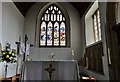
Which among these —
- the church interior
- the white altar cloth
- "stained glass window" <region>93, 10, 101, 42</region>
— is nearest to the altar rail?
the church interior

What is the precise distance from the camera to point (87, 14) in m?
7.27

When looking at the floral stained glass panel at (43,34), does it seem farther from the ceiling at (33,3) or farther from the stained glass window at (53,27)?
the ceiling at (33,3)

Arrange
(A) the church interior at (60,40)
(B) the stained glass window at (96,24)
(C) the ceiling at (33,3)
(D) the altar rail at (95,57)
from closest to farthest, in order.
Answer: (A) the church interior at (60,40), (D) the altar rail at (95,57), (B) the stained glass window at (96,24), (C) the ceiling at (33,3)

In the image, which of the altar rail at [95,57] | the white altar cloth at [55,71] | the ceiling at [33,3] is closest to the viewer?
the white altar cloth at [55,71]

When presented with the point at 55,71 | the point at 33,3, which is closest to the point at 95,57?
the point at 55,71

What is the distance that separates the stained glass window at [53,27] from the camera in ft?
27.0

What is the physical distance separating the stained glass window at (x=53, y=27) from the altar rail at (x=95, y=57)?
188 centimetres

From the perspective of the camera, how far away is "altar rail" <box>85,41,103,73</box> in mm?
5477

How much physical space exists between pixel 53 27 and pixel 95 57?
3.34m

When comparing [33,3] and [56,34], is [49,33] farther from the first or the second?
[33,3]

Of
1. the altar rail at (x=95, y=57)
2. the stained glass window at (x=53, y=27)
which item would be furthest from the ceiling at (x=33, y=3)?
the altar rail at (x=95, y=57)

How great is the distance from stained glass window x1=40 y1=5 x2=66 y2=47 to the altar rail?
74.0 inches

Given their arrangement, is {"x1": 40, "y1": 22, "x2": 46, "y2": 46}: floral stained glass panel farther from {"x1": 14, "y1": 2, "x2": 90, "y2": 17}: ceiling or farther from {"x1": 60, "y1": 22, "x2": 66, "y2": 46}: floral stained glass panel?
{"x1": 14, "y1": 2, "x2": 90, "y2": 17}: ceiling

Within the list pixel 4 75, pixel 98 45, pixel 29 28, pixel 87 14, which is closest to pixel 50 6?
pixel 29 28
